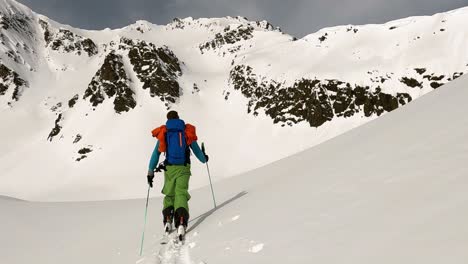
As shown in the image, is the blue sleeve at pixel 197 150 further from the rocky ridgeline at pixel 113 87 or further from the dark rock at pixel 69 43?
the dark rock at pixel 69 43

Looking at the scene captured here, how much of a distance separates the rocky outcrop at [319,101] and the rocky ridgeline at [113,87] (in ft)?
98.4

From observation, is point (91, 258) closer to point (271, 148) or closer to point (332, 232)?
point (332, 232)

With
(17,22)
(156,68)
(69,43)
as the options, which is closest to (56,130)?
(156,68)

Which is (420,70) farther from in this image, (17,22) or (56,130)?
(17,22)

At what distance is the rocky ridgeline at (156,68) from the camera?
93.3 metres

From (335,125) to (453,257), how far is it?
2828 inches

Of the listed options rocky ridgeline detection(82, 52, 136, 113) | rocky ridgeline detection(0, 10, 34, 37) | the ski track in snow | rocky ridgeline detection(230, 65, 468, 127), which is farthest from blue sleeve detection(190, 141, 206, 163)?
rocky ridgeline detection(0, 10, 34, 37)

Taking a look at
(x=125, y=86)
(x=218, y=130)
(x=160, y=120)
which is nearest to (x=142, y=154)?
(x=160, y=120)

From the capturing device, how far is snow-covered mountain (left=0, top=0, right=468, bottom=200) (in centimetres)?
7281

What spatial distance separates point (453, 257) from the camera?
2730 mm

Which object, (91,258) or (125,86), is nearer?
(91,258)

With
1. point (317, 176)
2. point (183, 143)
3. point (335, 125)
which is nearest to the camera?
point (317, 176)

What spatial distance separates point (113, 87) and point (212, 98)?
970 inches

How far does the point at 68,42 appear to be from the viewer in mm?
133750
